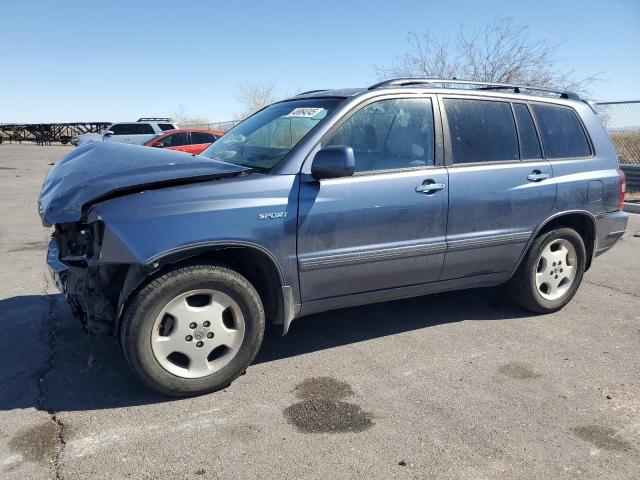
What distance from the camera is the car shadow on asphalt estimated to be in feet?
10.7

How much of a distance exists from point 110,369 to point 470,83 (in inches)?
140

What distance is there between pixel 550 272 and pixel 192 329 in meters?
3.15

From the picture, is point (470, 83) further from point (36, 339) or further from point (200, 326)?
point (36, 339)

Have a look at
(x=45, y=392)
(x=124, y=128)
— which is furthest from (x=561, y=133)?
(x=124, y=128)

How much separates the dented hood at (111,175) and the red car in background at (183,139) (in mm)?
11582

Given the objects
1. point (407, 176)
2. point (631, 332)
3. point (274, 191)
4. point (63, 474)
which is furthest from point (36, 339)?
point (631, 332)

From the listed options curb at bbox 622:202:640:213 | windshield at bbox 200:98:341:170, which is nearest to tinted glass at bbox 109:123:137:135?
curb at bbox 622:202:640:213

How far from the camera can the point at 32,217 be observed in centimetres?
946

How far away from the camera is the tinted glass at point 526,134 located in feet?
14.6

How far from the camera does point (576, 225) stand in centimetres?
484

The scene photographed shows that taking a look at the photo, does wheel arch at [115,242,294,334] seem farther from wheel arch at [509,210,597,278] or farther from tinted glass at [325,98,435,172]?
wheel arch at [509,210,597,278]

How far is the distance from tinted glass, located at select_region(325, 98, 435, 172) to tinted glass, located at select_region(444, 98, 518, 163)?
0.23 meters

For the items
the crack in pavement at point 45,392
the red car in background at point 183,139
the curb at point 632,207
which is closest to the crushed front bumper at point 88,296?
the crack in pavement at point 45,392

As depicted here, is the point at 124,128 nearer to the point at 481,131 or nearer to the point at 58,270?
the point at 58,270
